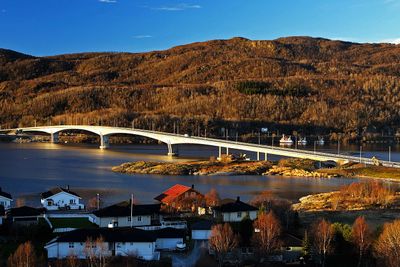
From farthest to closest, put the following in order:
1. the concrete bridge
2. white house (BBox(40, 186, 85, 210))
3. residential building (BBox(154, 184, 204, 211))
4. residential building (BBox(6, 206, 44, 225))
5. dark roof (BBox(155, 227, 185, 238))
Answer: the concrete bridge, white house (BBox(40, 186, 85, 210)), residential building (BBox(154, 184, 204, 211)), residential building (BBox(6, 206, 44, 225)), dark roof (BBox(155, 227, 185, 238))

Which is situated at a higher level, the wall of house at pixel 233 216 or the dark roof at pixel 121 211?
the dark roof at pixel 121 211

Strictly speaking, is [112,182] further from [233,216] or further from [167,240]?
[167,240]

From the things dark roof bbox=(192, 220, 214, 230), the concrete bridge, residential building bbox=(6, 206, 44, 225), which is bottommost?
residential building bbox=(6, 206, 44, 225)

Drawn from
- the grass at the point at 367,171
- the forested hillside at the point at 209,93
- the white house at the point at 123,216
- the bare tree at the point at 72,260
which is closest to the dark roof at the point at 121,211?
the white house at the point at 123,216

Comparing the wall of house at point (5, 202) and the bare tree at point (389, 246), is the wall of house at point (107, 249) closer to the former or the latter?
the bare tree at point (389, 246)

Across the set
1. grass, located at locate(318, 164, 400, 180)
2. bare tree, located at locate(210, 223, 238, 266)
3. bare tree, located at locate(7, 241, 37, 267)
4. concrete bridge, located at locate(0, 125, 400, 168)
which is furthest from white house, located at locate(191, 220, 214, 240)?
concrete bridge, located at locate(0, 125, 400, 168)

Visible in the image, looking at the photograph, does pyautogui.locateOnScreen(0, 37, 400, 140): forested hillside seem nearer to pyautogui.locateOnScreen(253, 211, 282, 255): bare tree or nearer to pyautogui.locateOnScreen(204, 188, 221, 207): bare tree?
pyautogui.locateOnScreen(204, 188, 221, 207): bare tree

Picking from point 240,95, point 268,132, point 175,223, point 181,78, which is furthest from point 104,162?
point 181,78
